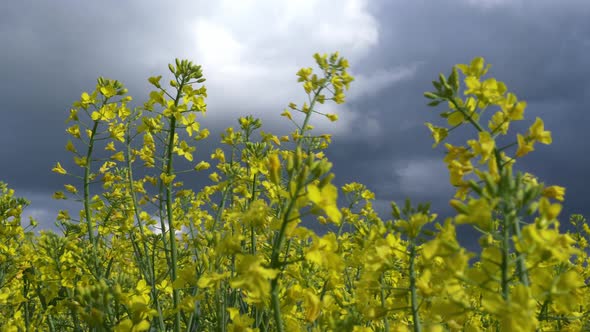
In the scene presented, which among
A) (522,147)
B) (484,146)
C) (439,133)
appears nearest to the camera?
(484,146)

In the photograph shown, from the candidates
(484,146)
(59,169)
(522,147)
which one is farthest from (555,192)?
(59,169)

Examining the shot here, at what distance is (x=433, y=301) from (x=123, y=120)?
4.43 metres

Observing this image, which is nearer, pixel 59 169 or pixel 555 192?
pixel 555 192

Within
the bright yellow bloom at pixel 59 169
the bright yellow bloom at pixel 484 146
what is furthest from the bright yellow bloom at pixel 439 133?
the bright yellow bloom at pixel 59 169

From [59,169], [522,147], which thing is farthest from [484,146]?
[59,169]

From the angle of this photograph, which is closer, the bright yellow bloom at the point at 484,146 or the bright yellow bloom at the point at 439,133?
the bright yellow bloom at the point at 484,146

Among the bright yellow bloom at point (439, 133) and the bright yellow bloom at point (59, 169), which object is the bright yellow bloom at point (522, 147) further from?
the bright yellow bloom at point (59, 169)

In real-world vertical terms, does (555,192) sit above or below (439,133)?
below

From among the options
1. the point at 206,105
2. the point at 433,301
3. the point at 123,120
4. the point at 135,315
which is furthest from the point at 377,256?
the point at 123,120

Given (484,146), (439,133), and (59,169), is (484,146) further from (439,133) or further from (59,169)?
(59,169)

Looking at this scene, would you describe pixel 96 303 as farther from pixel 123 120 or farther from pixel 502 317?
pixel 123 120

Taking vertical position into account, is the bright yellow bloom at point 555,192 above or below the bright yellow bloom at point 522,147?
below

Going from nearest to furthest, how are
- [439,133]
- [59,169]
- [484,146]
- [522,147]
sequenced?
[484,146] < [522,147] < [439,133] < [59,169]

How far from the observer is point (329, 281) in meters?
2.60
